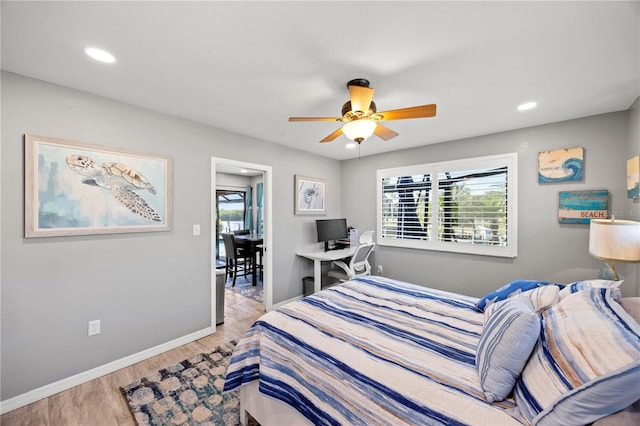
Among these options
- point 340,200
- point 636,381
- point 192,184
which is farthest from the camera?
point 340,200

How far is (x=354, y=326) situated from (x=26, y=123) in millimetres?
2810

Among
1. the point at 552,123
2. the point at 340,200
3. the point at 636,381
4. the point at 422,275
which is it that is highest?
the point at 552,123

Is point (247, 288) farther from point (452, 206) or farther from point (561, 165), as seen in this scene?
point (561, 165)

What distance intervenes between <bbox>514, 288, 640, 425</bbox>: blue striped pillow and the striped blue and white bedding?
0.14 meters

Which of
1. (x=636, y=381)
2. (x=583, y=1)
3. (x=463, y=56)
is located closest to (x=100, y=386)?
(x=636, y=381)

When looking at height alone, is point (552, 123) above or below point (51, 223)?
above

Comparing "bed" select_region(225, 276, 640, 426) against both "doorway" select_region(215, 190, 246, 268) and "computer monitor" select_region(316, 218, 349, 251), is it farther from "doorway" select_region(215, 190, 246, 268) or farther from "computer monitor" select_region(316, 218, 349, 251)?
"doorway" select_region(215, 190, 246, 268)

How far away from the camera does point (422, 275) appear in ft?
12.6

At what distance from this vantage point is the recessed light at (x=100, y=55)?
1590 millimetres

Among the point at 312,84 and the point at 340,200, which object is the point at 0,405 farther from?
the point at 340,200

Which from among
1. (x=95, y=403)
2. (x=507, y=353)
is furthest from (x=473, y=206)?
(x=95, y=403)

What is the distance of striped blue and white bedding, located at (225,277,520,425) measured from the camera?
1016mm

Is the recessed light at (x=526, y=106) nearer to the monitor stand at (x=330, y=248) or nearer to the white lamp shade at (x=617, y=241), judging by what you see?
the white lamp shade at (x=617, y=241)

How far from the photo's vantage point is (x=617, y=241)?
1.84m
